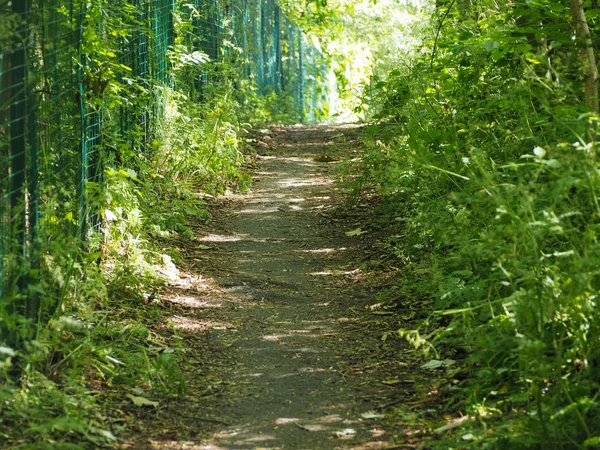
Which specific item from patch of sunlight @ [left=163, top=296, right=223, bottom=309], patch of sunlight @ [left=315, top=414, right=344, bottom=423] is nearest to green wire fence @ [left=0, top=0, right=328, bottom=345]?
patch of sunlight @ [left=163, top=296, right=223, bottom=309]

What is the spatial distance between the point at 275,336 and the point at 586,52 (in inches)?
105

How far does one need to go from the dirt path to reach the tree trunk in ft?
6.40

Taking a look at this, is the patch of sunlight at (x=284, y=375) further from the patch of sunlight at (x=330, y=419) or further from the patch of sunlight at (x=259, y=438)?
the patch of sunlight at (x=259, y=438)

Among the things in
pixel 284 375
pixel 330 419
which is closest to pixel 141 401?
pixel 284 375

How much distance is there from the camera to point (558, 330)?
12.5ft

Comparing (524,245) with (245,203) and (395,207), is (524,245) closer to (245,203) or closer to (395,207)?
(395,207)

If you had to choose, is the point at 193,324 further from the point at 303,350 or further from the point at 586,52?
the point at 586,52

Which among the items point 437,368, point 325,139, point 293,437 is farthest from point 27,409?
point 325,139

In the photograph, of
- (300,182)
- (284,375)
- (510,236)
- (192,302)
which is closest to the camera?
(510,236)

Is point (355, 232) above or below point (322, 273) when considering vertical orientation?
above

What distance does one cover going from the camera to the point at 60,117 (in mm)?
5016

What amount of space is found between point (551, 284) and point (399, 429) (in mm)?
1068

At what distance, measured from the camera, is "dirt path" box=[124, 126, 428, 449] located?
4090 millimetres

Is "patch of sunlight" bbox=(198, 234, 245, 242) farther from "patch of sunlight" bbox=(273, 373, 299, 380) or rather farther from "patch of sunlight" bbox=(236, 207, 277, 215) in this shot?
"patch of sunlight" bbox=(273, 373, 299, 380)
